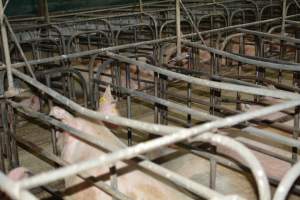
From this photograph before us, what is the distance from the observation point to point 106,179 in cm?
293

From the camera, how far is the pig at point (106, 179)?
2.88m

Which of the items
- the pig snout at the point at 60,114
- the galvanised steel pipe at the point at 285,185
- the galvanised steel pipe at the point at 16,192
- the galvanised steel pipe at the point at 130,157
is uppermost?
the galvanised steel pipe at the point at 130,157

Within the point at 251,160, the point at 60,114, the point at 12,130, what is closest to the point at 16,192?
the point at 251,160

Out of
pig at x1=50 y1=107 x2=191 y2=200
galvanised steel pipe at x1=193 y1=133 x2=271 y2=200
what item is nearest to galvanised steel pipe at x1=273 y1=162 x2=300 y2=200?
galvanised steel pipe at x1=193 y1=133 x2=271 y2=200

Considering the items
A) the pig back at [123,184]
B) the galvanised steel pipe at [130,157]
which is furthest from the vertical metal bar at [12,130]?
the galvanised steel pipe at [130,157]

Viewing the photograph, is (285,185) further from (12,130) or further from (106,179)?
(12,130)

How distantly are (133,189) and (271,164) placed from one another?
1.62 metres

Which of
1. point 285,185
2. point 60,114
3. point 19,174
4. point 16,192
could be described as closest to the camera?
point 16,192

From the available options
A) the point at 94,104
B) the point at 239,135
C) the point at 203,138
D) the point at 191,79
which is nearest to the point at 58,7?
the point at 94,104

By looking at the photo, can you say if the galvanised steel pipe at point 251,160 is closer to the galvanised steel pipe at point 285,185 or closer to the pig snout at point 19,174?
the galvanised steel pipe at point 285,185

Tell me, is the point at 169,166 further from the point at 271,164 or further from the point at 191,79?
the point at 191,79

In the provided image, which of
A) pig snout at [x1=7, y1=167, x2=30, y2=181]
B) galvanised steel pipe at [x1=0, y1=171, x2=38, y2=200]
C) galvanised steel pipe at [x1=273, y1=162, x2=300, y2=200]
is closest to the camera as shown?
galvanised steel pipe at [x1=0, y1=171, x2=38, y2=200]

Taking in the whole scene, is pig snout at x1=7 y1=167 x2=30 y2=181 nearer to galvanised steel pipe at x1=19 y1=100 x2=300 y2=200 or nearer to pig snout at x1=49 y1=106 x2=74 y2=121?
pig snout at x1=49 y1=106 x2=74 y2=121

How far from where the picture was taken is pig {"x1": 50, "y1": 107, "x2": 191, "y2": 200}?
2883 mm
